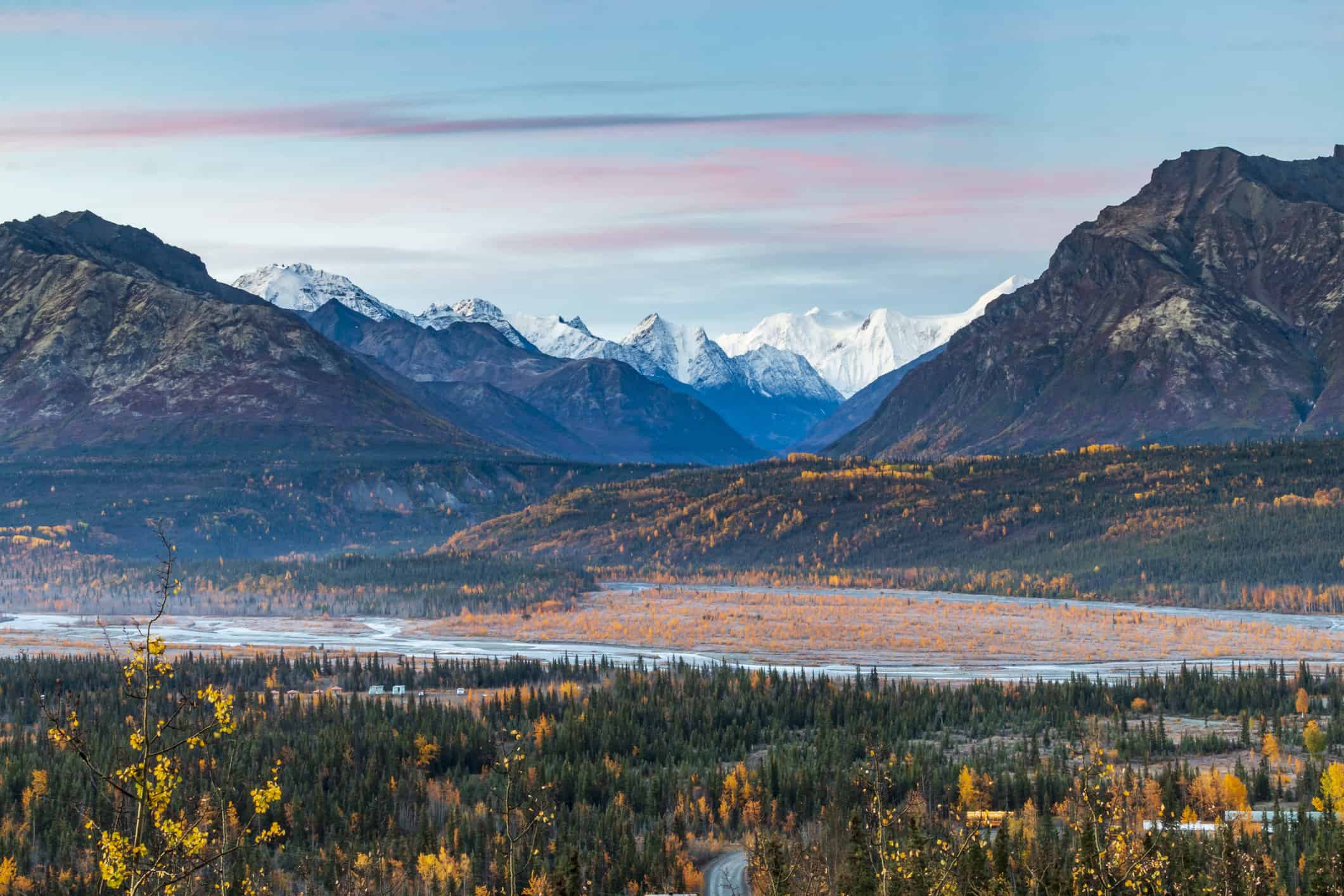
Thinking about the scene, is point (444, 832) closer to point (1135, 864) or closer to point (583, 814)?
point (583, 814)

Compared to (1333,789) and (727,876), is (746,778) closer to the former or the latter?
(727,876)

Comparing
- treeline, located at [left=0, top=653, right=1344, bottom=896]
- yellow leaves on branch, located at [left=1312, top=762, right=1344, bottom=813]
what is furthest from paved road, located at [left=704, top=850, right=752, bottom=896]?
yellow leaves on branch, located at [left=1312, top=762, right=1344, bottom=813]

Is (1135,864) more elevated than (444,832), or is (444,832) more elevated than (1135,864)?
(1135,864)

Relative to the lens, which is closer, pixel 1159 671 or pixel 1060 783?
pixel 1060 783

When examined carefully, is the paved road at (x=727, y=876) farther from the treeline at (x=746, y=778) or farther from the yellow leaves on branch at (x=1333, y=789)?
the yellow leaves on branch at (x=1333, y=789)

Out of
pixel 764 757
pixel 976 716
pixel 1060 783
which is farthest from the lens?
pixel 976 716

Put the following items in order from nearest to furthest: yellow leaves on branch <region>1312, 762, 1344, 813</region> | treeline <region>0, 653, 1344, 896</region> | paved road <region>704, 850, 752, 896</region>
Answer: treeline <region>0, 653, 1344, 896</region> → paved road <region>704, 850, 752, 896</region> → yellow leaves on branch <region>1312, 762, 1344, 813</region>

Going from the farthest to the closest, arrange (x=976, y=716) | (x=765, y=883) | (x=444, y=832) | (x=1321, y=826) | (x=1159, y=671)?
(x=1159, y=671)
(x=976, y=716)
(x=444, y=832)
(x=1321, y=826)
(x=765, y=883)

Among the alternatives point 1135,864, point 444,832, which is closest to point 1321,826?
point 1135,864

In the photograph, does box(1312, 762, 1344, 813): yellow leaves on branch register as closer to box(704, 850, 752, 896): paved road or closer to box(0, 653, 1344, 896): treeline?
box(0, 653, 1344, 896): treeline
